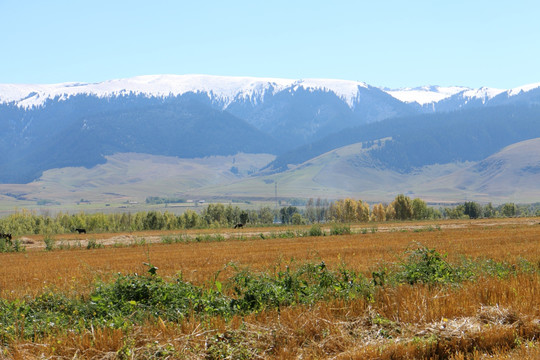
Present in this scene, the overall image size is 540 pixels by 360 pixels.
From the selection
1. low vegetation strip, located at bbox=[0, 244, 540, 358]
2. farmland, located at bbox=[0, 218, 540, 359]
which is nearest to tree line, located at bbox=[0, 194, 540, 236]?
low vegetation strip, located at bbox=[0, 244, 540, 358]

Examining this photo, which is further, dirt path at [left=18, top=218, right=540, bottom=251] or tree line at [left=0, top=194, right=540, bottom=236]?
tree line at [left=0, top=194, right=540, bottom=236]

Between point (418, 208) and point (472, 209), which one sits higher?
point (418, 208)

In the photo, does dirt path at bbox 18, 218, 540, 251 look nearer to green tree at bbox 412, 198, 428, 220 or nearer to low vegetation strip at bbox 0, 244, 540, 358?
low vegetation strip at bbox 0, 244, 540, 358

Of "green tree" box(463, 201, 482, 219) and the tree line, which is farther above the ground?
the tree line

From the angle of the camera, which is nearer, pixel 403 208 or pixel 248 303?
pixel 248 303

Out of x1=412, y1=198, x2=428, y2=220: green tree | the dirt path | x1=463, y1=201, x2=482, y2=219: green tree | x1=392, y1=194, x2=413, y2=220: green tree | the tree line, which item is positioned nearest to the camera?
the dirt path

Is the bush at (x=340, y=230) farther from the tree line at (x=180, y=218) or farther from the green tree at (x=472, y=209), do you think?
the green tree at (x=472, y=209)

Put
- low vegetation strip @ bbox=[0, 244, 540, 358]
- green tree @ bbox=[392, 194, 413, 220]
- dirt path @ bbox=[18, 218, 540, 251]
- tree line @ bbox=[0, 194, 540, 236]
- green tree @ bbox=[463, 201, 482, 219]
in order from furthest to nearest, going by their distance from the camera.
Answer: green tree @ bbox=[463, 201, 482, 219] → green tree @ bbox=[392, 194, 413, 220] → tree line @ bbox=[0, 194, 540, 236] → dirt path @ bbox=[18, 218, 540, 251] → low vegetation strip @ bbox=[0, 244, 540, 358]

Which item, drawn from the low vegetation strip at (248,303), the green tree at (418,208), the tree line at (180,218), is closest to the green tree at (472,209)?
the tree line at (180,218)

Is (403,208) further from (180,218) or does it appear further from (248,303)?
(248,303)

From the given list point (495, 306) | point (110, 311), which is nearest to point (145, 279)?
point (110, 311)

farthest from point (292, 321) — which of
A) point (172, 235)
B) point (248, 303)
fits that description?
point (172, 235)

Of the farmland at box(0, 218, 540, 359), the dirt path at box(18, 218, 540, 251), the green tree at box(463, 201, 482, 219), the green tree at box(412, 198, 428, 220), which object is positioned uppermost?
the farmland at box(0, 218, 540, 359)

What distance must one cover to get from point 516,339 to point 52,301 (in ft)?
31.9
